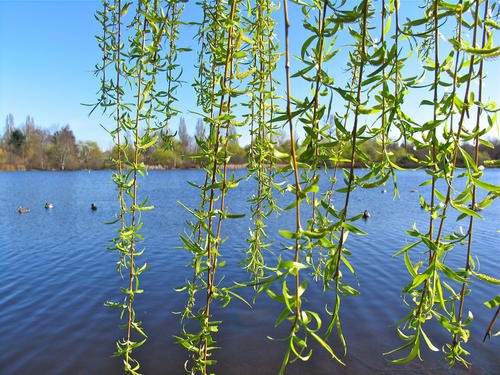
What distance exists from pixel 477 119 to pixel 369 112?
311 mm

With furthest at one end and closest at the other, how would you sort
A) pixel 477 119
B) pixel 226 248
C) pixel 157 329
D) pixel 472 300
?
pixel 226 248 → pixel 472 300 → pixel 157 329 → pixel 477 119

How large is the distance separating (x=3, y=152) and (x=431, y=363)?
241 ft

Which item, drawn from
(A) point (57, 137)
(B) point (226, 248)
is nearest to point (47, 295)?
(B) point (226, 248)

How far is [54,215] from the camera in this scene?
16.9 metres

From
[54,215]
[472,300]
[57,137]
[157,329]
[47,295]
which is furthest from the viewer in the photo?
[57,137]

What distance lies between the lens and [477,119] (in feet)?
2.73

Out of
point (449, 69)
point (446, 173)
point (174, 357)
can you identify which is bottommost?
point (174, 357)

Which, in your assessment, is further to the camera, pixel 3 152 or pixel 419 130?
pixel 3 152

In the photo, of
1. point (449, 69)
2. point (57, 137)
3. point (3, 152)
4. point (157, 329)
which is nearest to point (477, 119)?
point (449, 69)

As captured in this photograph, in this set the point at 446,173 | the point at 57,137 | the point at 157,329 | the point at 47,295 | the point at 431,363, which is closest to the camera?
the point at 446,173

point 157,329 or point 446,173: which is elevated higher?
point 446,173

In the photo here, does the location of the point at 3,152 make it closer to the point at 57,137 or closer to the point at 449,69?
the point at 57,137

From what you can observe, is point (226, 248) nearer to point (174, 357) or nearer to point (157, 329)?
point (157, 329)

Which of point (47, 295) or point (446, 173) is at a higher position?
point (446, 173)
